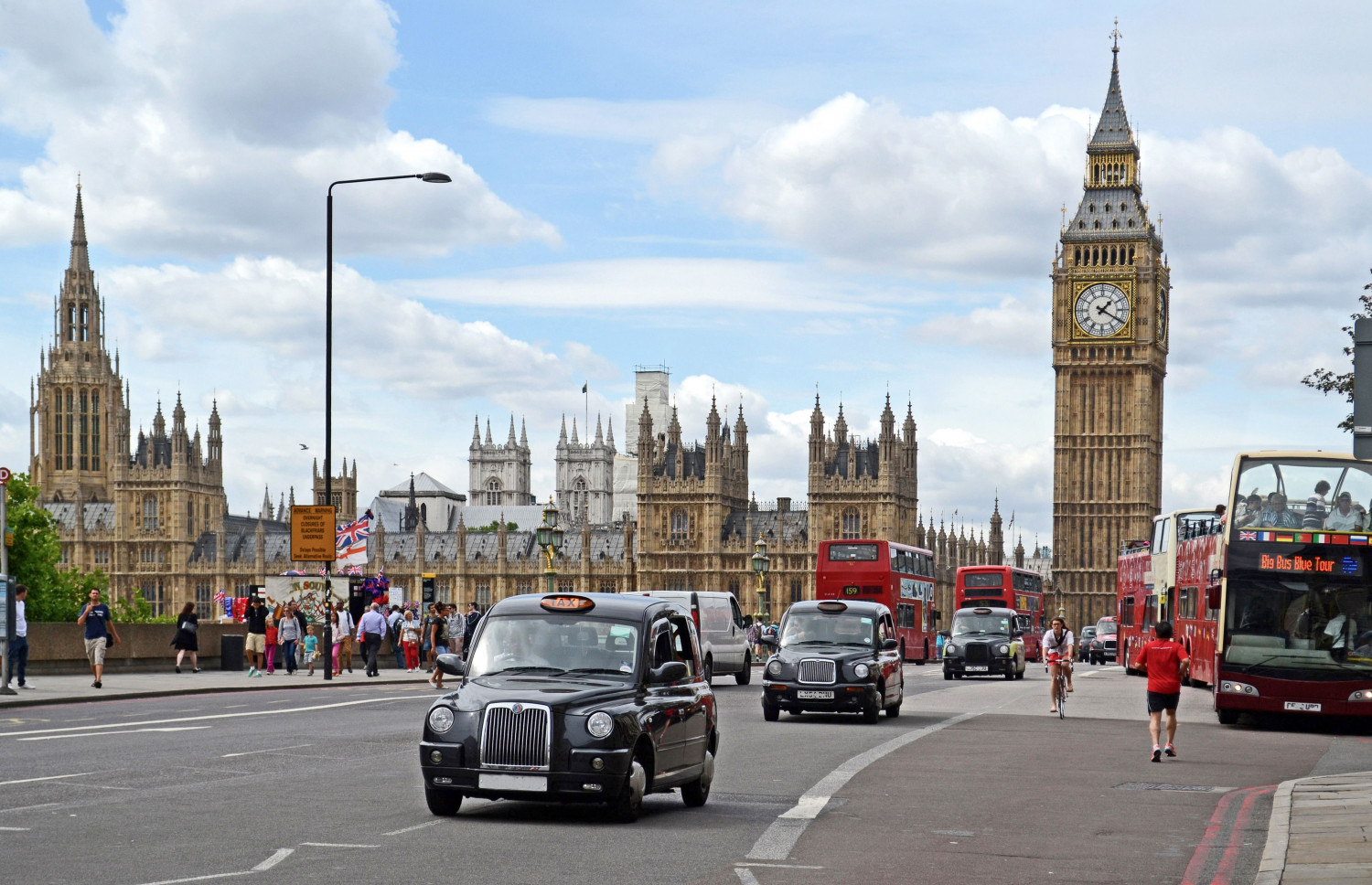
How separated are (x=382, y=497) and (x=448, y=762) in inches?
6821

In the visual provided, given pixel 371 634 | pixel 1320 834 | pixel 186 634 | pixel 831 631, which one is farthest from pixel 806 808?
pixel 371 634

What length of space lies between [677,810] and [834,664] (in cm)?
1092

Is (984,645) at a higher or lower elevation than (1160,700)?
lower

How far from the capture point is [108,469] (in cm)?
14725

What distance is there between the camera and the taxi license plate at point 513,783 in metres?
12.4

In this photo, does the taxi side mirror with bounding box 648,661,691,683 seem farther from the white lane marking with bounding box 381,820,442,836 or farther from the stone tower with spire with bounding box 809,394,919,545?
the stone tower with spire with bounding box 809,394,919,545

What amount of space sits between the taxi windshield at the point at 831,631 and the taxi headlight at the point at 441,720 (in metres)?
13.4

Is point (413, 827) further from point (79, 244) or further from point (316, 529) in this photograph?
point (79, 244)

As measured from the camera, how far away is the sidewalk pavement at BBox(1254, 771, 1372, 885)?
436 inches

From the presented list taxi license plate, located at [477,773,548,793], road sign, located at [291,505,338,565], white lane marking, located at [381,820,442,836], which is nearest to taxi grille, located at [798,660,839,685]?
white lane marking, located at [381,820,442,836]

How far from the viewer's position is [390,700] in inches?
1157

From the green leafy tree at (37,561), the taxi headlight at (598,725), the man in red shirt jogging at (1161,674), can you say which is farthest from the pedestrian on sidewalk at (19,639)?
the green leafy tree at (37,561)

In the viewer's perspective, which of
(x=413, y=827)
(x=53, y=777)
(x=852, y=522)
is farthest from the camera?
(x=852, y=522)

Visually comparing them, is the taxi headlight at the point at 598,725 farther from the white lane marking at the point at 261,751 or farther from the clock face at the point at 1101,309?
the clock face at the point at 1101,309
